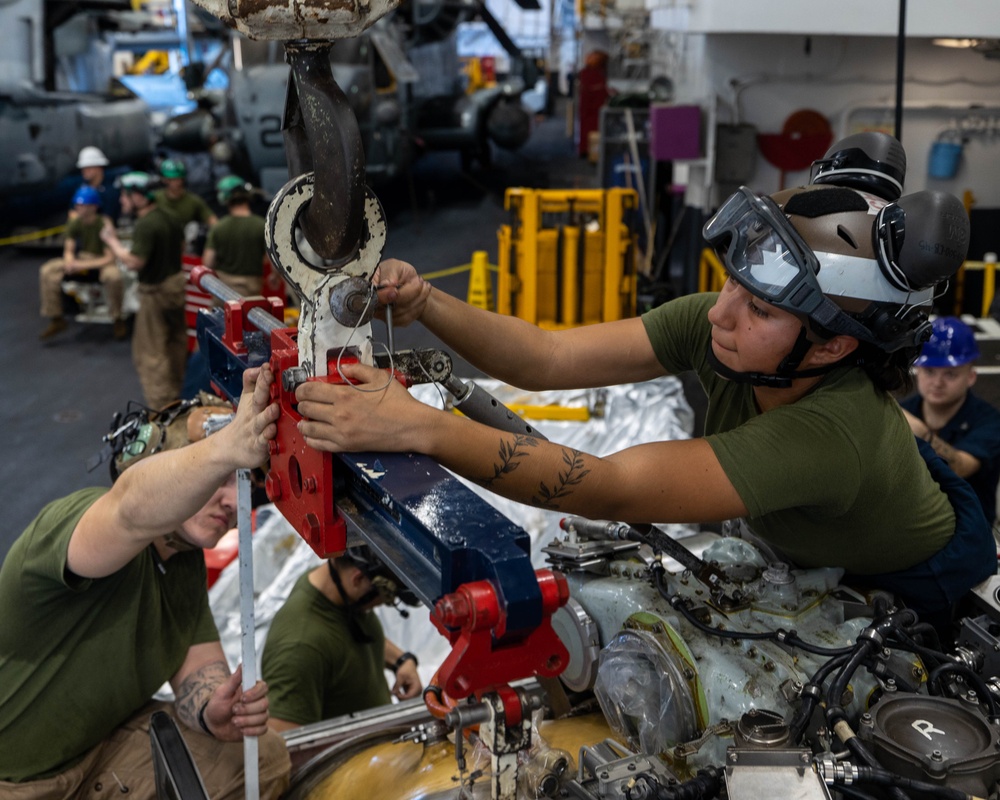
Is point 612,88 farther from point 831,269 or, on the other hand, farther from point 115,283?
point 831,269

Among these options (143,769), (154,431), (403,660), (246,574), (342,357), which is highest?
(342,357)

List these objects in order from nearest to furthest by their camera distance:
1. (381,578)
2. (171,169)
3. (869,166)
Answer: (869,166) < (381,578) < (171,169)

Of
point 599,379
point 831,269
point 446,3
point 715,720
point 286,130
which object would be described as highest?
point 446,3

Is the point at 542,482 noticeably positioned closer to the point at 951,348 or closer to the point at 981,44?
the point at 951,348

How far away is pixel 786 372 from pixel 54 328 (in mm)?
10171

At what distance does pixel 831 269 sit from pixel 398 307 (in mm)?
956

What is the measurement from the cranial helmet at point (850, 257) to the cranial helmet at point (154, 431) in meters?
1.58

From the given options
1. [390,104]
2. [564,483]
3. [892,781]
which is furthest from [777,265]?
[390,104]

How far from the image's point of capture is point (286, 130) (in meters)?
1.93

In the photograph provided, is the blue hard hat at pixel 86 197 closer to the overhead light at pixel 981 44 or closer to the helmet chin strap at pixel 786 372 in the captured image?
the overhead light at pixel 981 44

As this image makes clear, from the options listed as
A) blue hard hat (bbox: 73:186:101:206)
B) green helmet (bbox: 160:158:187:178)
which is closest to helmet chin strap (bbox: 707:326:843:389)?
green helmet (bbox: 160:158:187:178)

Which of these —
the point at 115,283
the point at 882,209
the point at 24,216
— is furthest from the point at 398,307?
the point at 24,216

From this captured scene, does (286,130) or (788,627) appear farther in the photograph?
(788,627)

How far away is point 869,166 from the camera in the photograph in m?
2.29
